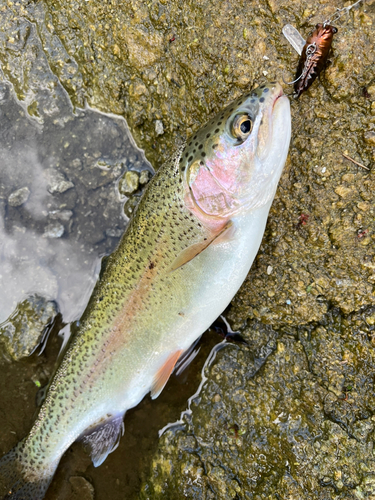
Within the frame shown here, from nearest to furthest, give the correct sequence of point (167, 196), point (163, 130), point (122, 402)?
point (167, 196), point (122, 402), point (163, 130)

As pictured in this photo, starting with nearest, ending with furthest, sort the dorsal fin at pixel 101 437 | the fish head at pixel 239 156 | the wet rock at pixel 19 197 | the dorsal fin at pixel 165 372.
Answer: the fish head at pixel 239 156 < the dorsal fin at pixel 165 372 < the dorsal fin at pixel 101 437 < the wet rock at pixel 19 197

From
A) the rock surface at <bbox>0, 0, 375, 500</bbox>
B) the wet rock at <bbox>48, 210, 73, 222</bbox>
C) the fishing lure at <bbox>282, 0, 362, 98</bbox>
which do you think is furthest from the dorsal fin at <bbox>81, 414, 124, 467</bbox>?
the fishing lure at <bbox>282, 0, 362, 98</bbox>

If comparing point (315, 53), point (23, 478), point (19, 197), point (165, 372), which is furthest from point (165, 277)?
point (23, 478)

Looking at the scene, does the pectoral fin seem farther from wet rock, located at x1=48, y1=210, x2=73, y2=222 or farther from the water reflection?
wet rock, located at x1=48, y1=210, x2=73, y2=222

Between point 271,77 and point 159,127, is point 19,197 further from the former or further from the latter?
point 271,77

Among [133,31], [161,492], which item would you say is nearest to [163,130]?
[133,31]

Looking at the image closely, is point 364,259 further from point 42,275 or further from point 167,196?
point 42,275

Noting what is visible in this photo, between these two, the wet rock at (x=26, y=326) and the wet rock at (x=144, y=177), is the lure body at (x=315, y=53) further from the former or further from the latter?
the wet rock at (x=26, y=326)

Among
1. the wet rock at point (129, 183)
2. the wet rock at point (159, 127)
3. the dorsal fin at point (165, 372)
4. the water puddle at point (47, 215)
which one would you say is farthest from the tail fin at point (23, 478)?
the wet rock at point (159, 127)
